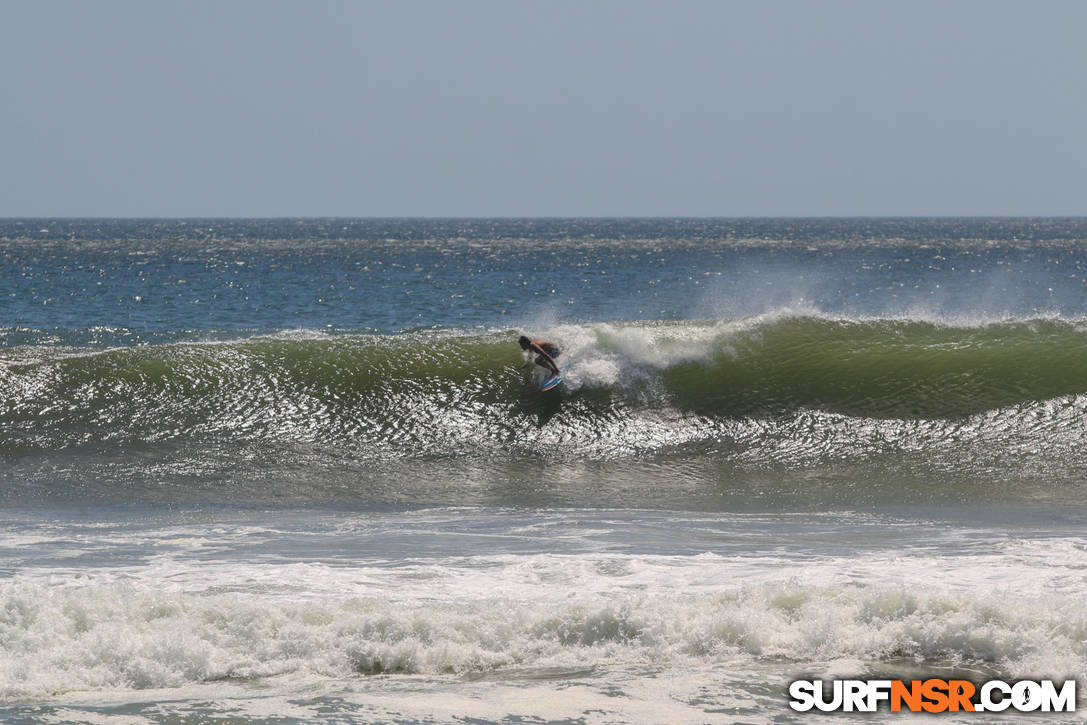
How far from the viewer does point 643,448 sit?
14180 millimetres

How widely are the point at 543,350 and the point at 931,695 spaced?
9.71m

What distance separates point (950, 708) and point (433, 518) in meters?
5.84

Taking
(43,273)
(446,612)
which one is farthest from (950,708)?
(43,273)

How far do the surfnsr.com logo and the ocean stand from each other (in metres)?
0.14

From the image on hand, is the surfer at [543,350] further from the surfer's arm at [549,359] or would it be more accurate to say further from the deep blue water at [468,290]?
the deep blue water at [468,290]

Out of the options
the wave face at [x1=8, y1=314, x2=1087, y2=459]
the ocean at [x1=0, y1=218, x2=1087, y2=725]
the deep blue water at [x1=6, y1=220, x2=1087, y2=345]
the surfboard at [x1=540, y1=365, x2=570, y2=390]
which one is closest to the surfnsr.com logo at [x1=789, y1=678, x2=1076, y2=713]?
the ocean at [x1=0, y1=218, x2=1087, y2=725]

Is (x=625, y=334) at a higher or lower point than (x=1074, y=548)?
higher

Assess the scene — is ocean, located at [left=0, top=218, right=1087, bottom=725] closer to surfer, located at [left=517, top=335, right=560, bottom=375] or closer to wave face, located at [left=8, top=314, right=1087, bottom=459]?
Result: wave face, located at [left=8, top=314, right=1087, bottom=459]

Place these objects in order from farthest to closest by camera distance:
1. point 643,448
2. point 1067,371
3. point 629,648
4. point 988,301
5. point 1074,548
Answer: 1. point 988,301
2. point 1067,371
3. point 643,448
4. point 1074,548
5. point 629,648

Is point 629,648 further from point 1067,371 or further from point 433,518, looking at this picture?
point 1067,371

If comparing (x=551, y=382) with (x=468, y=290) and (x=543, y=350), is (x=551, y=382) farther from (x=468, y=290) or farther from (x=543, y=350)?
(x=468, y=290)

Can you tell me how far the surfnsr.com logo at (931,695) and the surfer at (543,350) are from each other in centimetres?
933

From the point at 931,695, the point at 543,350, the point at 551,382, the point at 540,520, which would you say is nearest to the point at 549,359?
the point at 543,350

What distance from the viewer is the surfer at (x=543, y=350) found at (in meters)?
15.6
